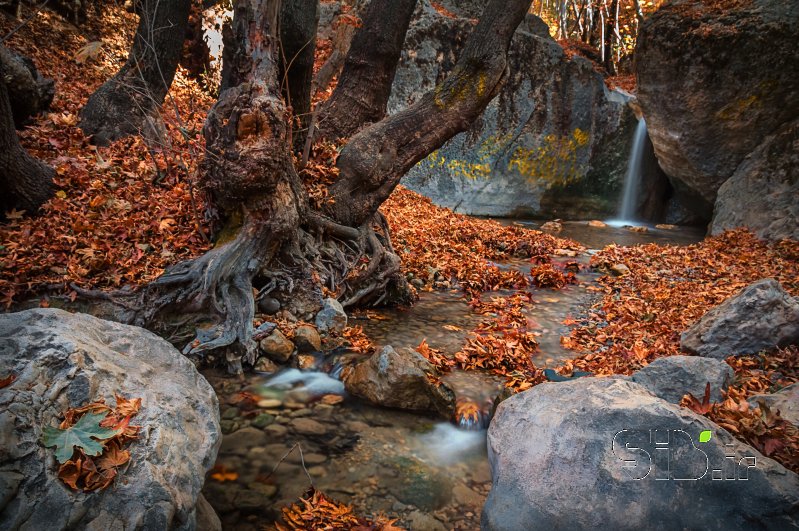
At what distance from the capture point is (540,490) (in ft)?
7.53

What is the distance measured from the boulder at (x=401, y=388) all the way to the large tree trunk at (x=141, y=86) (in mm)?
5235

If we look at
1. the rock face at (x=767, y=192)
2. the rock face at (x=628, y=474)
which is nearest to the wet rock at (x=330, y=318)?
the rock face at (x=628, y=474)

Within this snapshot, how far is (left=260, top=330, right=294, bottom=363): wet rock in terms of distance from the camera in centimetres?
429

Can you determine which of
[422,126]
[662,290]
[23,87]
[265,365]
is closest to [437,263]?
[422,126]

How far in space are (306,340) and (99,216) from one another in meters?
2.80

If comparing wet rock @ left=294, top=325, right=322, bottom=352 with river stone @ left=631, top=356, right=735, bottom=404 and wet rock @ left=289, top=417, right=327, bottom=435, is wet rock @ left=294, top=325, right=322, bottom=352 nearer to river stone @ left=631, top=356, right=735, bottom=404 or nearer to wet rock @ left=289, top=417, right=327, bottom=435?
wet rock @ left=289, top=417, right=327, bottom=435

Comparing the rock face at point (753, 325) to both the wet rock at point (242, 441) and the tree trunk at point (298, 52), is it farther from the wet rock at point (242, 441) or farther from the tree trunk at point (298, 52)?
the tree trunk at point (298, 52)

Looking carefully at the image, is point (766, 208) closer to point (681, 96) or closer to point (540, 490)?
point (681, 96)

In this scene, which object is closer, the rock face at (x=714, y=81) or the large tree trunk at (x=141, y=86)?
the large tree trunk at (x=141, y=86)

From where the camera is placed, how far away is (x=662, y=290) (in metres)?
6.34

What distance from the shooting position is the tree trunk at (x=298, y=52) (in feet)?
18.5

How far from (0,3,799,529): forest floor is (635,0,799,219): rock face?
126 inches

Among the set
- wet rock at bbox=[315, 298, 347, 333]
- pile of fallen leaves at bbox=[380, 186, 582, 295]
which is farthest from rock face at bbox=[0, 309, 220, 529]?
pile of fallen leaves at bbox=[380, 186, 582, 295]

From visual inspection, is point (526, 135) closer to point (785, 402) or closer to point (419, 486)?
point (785, 402)
